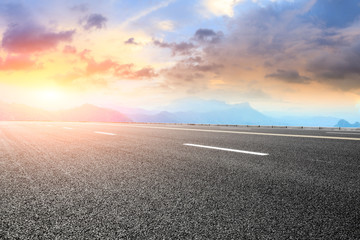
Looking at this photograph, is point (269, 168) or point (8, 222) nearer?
point (8, 222)

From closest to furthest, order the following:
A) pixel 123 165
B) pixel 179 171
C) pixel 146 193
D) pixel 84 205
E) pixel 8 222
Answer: pixel 8 222
pixel 84 205
pixel 146 193
pixel 179 171
pixel 123 165

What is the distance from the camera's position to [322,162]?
155 inches

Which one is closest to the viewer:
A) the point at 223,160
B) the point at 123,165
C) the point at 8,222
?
the point at 8,222

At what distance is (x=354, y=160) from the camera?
4043mm

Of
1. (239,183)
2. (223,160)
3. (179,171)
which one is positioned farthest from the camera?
(223,160)

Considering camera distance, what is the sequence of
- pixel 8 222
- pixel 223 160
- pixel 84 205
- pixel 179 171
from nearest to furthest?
pixel 8 222 → pixel 84 205 → pixel 179 171 → pixel 223 160

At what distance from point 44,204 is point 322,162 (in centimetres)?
380

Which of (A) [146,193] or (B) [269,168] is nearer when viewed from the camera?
(A) [146,193]

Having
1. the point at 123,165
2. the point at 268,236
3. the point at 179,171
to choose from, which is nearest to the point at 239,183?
the point at 179,171

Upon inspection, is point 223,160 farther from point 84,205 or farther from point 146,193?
point 84,205

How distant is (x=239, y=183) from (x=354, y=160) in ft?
8.09

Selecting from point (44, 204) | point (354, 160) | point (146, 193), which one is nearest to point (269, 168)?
point (354, 160)

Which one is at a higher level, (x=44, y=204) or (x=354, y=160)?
(x=354, y=160)

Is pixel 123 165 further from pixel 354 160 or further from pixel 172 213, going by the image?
pixel 354 160
